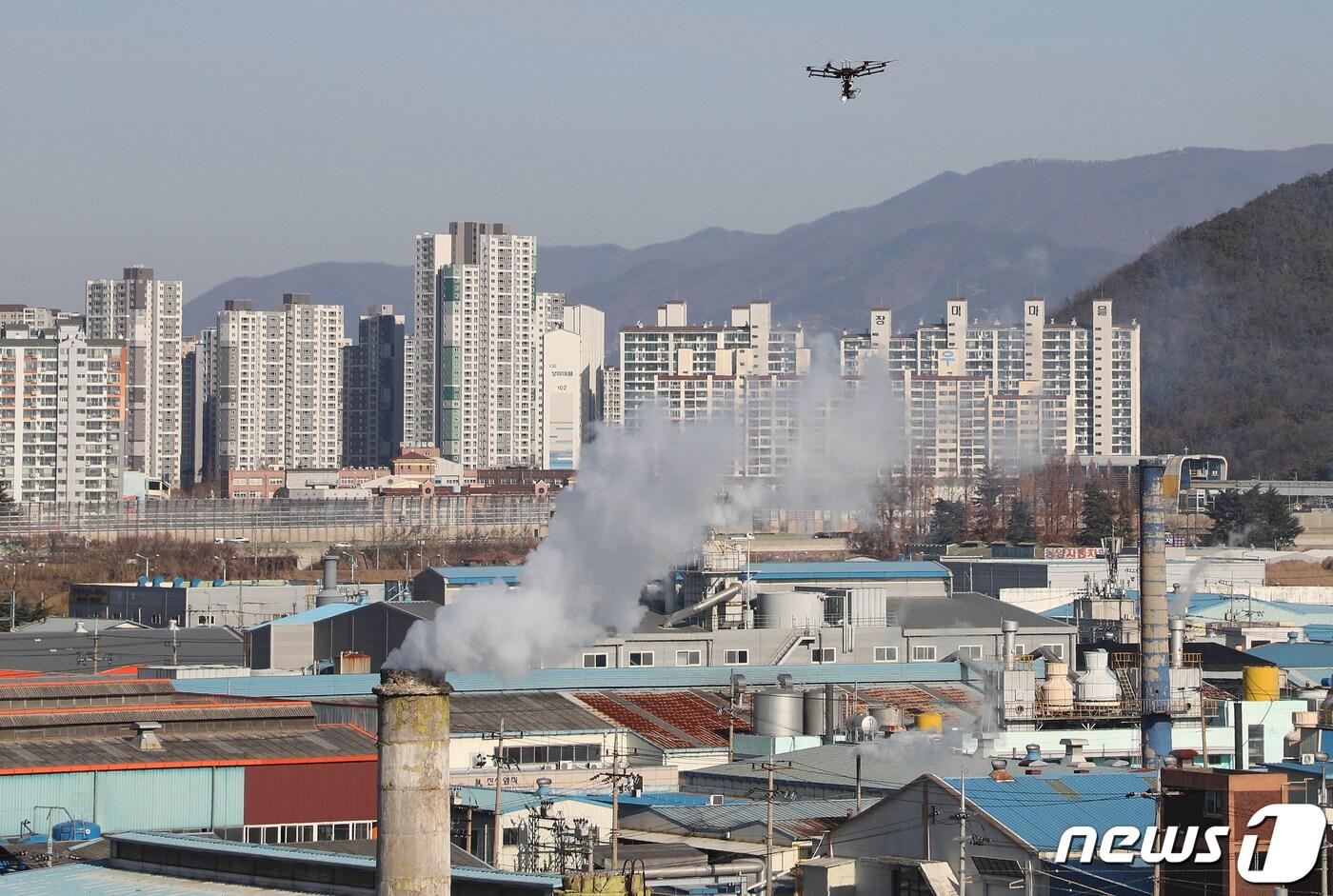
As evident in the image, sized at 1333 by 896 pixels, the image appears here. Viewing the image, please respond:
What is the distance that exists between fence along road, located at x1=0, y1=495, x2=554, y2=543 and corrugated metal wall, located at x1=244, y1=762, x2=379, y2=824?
97.4 meters

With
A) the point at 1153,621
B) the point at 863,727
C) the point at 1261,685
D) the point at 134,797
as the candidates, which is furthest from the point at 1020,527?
the point at 134,797

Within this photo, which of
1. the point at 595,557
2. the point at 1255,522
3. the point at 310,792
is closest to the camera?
the point at 595,557

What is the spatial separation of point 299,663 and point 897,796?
31294 millimetres

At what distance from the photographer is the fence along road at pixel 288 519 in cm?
13712

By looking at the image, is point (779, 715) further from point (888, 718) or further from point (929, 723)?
point (929, 723)

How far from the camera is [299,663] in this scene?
2450 inches

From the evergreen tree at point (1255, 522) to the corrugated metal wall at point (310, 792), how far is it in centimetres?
9865

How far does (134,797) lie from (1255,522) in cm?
10490

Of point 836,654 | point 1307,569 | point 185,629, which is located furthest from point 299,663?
point 1307,569

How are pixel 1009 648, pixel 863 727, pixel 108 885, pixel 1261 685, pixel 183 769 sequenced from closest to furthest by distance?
1. pixel 108 885
2. pixel 183 769
3. pixel 863 727
4. pixel 1261 685
5. pixel 1009 648

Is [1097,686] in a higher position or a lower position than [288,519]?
lower

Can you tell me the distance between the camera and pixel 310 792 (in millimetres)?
39281

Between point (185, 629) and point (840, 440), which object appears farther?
point (840, 440)

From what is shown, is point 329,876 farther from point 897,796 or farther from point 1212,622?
point 1212,622
